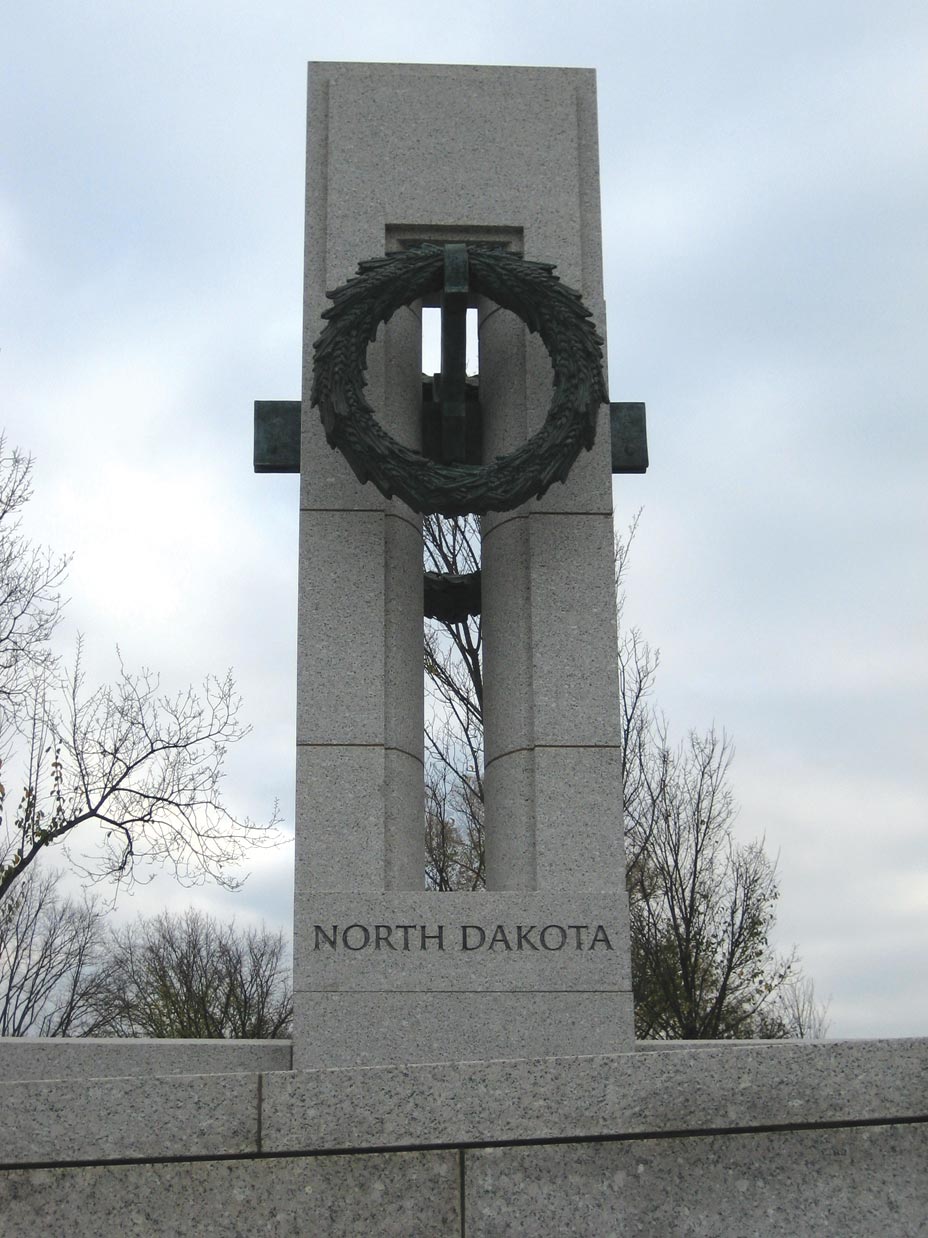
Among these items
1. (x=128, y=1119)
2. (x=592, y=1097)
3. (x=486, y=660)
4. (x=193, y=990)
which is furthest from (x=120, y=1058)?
(x=193, y=990)

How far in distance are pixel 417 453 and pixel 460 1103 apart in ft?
12.3

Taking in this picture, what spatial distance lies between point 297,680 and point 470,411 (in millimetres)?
1955

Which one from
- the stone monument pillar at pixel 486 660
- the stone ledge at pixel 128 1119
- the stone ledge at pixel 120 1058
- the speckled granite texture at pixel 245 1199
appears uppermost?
the stone monument pillar at pixel 486 660

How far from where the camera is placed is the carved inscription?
6.74m

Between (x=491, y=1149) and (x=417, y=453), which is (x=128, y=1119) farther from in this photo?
(x=417, y=453)

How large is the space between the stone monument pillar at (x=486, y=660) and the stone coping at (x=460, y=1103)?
215 centimetres

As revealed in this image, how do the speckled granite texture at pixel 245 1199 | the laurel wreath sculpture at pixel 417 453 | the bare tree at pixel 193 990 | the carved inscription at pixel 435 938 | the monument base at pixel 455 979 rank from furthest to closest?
the bare tree at pixel 193 990 < the laurel wreath sculpture at pixel 417 453 < the carved inscription at pixel 435 938 < the monument base at pixel 455 979 < the speckled granite texture at pixel 245 1199

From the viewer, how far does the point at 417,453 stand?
24.4ft

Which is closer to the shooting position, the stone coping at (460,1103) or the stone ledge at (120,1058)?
the stone coping at (460,1103)

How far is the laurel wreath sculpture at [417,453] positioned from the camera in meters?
7.31

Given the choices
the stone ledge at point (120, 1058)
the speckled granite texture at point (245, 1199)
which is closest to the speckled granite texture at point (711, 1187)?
the speckled granite texture at point (245, 1199)

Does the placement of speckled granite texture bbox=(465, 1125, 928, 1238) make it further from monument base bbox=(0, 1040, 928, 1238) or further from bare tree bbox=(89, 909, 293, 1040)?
bare tree bbox=(89, 909, 293, 1040)

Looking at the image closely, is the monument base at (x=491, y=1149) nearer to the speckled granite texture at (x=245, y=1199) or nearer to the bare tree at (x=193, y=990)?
the speckled granite texture at (x=245, y=1199)

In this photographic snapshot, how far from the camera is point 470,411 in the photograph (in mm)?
8242
